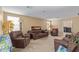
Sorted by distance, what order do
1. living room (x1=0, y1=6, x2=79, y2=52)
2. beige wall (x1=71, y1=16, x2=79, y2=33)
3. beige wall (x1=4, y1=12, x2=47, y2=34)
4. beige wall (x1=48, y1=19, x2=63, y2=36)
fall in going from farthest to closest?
1. beige wall (x1=48, y1=19, x2=63, y2=36)
2. beige wall (x1=71, y1=16, x2=79, y2=33)
3. beige wall (x1=4, y1=12, x2=47, y2=34)
4. living room (x1=0, y1=6, x2=79, y2=52)

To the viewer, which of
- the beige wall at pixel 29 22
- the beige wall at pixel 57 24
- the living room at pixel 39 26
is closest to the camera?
the living room at pixel 39 26

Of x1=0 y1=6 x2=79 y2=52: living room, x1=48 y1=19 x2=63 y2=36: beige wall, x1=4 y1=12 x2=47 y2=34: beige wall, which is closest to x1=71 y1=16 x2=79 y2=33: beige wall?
x1=0 y1=6 x2=79 y2=52: living room

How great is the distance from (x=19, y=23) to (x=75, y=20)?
4.32 metres

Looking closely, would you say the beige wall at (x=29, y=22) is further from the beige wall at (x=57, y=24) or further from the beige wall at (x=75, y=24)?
the beige wall at (x=75, y=24)

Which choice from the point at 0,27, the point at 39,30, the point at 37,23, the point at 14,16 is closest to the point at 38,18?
the point at 37,23

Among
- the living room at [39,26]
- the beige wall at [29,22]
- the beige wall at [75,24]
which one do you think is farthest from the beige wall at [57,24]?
the beige wall at [75,24]

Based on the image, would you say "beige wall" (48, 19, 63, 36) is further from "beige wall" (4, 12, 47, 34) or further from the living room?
"beige wall" (4, 12, 47, 34)

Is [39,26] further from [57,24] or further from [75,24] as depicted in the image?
[75,24]

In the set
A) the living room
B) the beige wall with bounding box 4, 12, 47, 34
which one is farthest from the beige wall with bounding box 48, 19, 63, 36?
the beige wall with bounding box 4, 12, 47, 34

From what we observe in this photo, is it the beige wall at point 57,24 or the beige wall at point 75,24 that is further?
the beige wall at point 57,24

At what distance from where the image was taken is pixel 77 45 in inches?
113

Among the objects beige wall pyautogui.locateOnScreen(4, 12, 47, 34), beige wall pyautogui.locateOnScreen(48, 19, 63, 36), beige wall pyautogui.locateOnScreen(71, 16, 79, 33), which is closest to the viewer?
beige wall pyautogui.locateOnScreen(4, 12, 47, 34)

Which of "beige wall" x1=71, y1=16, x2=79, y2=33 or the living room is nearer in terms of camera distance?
the living room

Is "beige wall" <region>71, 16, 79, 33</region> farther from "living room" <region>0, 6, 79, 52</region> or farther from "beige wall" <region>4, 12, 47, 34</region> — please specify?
"beige wall" <region>4, 12, 47, 34</region>
